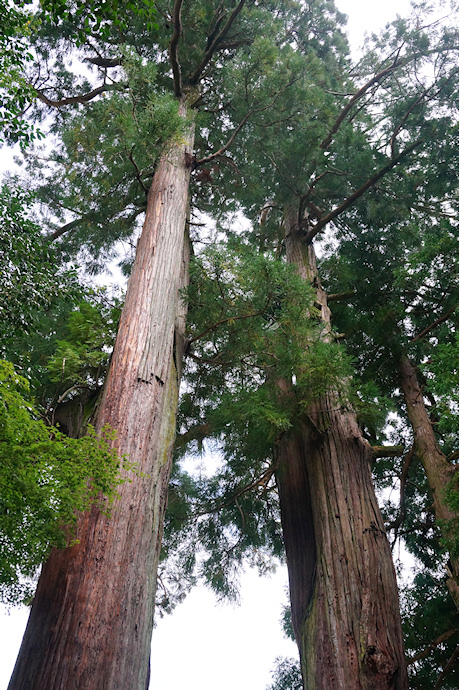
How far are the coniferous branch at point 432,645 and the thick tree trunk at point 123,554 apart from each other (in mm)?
3779

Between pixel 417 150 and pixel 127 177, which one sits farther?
pixel 417 150

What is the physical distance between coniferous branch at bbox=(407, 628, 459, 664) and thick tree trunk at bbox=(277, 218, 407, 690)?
1.62 metres

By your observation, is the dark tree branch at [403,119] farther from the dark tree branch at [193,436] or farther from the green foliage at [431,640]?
the green foliage at [431,640]

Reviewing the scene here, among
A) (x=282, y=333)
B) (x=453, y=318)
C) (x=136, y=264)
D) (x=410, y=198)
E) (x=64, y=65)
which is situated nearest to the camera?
(x=136, y=264)

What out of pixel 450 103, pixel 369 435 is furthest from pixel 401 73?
pixel 369 435

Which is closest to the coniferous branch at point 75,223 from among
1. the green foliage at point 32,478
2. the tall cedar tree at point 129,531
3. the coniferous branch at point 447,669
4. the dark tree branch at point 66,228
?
the dark tree branch at point 66,228

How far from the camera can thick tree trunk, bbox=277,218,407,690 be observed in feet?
13.0

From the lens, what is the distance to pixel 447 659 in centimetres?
568

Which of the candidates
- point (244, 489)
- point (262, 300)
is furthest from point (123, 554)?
point (244, 489)

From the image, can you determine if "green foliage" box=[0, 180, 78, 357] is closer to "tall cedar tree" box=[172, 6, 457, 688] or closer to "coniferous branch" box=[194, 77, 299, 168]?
"tall cedar tree" box=[172, 6, 457, 688]

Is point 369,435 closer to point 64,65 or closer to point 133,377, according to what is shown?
point 133,377

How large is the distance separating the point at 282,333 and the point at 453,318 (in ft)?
8.27

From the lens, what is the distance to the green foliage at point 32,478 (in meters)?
2.24

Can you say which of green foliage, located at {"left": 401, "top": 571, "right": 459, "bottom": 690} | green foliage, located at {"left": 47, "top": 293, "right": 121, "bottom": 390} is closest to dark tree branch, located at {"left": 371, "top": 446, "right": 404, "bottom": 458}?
green foliage, located at {"left": 401, "top": 571, "right": 459, "bottom": 690}
